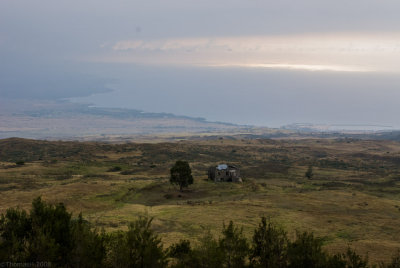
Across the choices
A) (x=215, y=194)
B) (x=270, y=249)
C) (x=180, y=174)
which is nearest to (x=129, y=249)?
(x=270, y=249)

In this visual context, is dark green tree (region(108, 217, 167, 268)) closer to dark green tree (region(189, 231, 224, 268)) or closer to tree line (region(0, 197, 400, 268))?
tree line (region(0, 197, 400, 268))

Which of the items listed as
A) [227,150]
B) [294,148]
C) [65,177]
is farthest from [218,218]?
[294,148]

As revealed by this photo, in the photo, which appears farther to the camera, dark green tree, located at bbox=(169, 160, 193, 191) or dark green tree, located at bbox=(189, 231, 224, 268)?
dark green tree, located at bbox=(169, 160, 193, 191)

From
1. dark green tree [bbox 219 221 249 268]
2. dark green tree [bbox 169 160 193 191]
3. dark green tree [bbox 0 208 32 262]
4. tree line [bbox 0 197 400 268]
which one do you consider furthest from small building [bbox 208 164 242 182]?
dark green tree [bbox 0 208 32 262]

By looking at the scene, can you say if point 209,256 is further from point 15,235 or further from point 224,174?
point 224,174

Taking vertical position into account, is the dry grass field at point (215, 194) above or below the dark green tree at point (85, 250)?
below

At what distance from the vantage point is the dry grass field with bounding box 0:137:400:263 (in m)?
37.9

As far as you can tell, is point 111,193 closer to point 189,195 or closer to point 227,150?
point 189,195

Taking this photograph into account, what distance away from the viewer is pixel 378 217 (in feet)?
143

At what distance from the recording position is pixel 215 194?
59.5m

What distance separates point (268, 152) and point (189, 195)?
87103mm

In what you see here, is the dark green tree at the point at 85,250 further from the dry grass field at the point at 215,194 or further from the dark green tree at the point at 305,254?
the dry grass field at the point at 215,194

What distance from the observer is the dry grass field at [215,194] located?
37.9 metres

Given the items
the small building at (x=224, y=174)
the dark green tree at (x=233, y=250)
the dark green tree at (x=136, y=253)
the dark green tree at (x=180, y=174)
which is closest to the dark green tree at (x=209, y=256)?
the dark green tree at (x=233, y=250)
